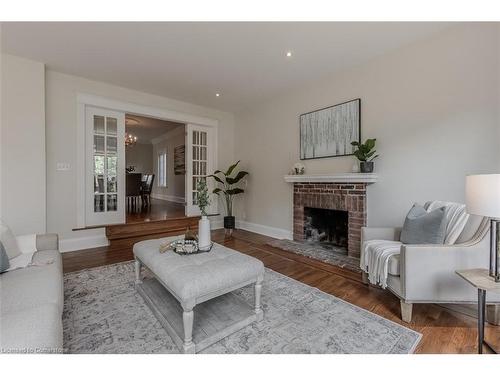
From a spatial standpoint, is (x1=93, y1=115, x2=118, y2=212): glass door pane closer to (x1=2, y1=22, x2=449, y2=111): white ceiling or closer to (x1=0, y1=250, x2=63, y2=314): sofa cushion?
(x1=2, y1=22, x2=449, y2=111): white ceiling

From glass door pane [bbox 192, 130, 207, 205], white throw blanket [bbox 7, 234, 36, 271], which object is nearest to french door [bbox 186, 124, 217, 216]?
glass door pane [bbox 192, 130, 207, 205]

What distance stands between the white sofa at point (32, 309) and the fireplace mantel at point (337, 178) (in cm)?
316

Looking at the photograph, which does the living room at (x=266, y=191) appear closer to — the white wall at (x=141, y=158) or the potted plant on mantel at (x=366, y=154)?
the potted plant on mantel at (x=366, y=154)

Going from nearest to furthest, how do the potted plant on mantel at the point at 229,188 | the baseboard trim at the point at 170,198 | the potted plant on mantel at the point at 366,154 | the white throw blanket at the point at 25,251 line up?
the white throw blanket at the point at 25,251, the potted plant on mantel at the point at 366,154, the potted plant on mantel at the point at 229,188, the baseboard trim at the point at 170,198

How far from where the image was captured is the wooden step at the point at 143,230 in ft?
12.8

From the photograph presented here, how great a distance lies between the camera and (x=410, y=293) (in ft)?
5.78

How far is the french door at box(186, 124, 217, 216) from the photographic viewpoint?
502 centimetres

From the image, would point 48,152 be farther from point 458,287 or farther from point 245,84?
point 458,287

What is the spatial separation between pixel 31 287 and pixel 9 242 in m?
0.85

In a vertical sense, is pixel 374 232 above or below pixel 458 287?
above

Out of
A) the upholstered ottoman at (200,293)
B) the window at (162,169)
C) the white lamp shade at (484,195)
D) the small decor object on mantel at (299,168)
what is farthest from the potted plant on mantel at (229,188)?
the window at (162,169)
